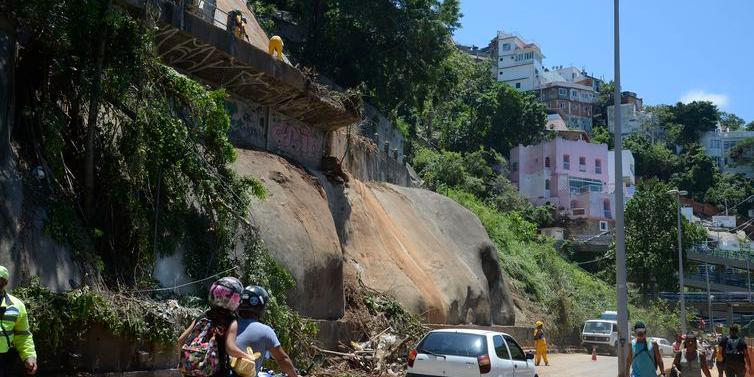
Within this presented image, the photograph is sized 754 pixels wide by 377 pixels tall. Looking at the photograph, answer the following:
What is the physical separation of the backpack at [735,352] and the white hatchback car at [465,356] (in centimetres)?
488

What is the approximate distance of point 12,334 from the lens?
6957mm

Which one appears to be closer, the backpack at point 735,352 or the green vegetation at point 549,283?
the backpack at point 735,352

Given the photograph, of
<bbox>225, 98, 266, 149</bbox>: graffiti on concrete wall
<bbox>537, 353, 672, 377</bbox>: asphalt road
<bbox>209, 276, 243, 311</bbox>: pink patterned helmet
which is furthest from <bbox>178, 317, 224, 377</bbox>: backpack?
<bbox>537, 353, 672, 377</bbox>: asphalt road

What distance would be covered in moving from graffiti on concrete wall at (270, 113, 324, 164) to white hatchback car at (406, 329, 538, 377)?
25.2 ft

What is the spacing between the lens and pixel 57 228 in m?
10.5

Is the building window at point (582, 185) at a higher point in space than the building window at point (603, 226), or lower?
Result: higher

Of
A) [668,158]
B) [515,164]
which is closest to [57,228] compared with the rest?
[515,164]

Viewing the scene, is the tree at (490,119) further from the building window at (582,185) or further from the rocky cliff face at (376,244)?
the rocky cliff face at (376,244)

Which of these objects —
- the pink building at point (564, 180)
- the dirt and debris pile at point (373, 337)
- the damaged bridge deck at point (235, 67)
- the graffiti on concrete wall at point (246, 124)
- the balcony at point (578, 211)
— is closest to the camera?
the damaged bridge deck at point (235, 67)

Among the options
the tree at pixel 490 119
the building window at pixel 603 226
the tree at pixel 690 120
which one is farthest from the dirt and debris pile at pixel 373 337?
the tree at pixel 690 120

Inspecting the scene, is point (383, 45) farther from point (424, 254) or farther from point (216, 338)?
point (216, 338)

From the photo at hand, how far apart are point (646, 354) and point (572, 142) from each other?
71550 millimetres

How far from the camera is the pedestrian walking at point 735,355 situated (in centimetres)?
1536

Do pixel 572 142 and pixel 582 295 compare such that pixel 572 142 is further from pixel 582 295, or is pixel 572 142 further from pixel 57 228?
pixel 57 228
